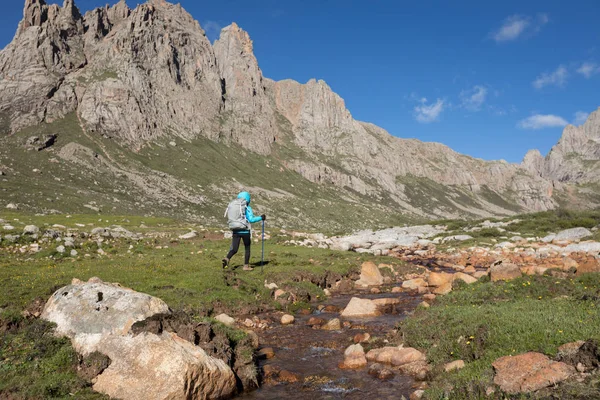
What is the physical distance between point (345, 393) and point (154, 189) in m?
140

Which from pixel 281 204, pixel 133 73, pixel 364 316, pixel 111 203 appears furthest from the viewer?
pixel 133 73

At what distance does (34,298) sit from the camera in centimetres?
1403

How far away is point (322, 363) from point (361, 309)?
647cm

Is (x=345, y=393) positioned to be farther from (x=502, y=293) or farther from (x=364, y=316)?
(x=502, y=293)

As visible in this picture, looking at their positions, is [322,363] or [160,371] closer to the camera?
[160,371]

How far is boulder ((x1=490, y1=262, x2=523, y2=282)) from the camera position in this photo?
750 inches

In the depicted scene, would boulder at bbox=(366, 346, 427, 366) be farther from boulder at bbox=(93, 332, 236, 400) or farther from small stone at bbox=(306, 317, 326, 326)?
boulder at bbox=(93, 332, 236, 400)

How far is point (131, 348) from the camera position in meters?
9.12

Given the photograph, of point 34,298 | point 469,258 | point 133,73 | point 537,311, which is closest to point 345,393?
point 537,311

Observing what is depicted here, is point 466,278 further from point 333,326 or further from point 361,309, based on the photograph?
point 333,326

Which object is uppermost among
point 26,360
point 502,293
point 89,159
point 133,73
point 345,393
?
point 133,73

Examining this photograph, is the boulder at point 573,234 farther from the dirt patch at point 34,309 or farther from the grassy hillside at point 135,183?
the grassy hillside at point 135,183

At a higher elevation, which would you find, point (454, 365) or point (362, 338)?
point (454, 365)

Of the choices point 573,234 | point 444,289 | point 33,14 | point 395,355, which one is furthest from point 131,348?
point 33,14
